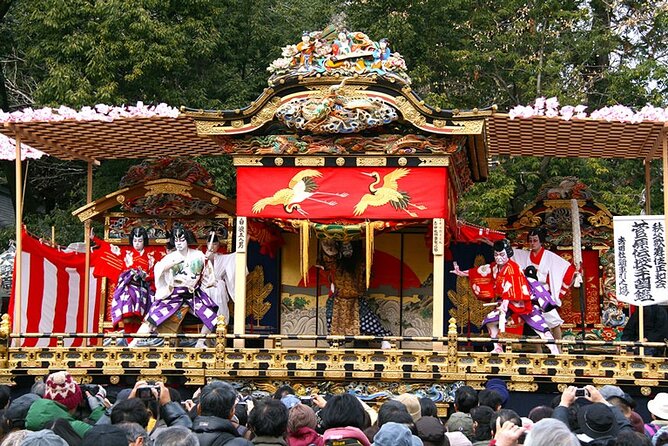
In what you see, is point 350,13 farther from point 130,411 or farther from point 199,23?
point 130,411

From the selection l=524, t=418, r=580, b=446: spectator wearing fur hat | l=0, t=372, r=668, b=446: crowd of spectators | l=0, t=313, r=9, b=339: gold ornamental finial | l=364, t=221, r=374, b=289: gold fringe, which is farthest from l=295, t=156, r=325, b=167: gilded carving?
l=524, t=418, r=580, b=446: spectator wearing fur hat

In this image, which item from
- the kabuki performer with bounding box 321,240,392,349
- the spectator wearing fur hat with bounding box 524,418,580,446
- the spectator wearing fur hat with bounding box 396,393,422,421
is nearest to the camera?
the spectator wearing fur hat with bounding box 524,418,580,446

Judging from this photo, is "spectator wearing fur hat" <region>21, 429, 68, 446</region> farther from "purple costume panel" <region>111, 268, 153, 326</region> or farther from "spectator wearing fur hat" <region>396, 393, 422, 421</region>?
"purple costume panel" <region>111, 268, 153, 326</region>

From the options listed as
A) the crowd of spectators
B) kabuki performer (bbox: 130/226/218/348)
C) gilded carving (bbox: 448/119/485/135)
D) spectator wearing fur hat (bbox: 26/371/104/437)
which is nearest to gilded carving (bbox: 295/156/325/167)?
gilded carving (bbox: 448/119/485/135)

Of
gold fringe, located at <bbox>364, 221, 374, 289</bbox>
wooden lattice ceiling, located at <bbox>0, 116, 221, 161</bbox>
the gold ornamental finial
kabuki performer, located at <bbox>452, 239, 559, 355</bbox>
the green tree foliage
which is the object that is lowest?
the gold ornamental finial

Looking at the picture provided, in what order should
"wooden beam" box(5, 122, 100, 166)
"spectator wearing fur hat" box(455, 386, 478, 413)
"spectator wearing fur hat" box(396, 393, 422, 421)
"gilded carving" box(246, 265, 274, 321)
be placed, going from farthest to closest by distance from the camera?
"gilded carving" box(246, 265, 274, 321), "wooden beam" box(5, 122, 100, 166), "spectator wearing fur hat" box(455, 386, 478, 413), "spectator wearing fur hat" box(396, 393, 422, 421)

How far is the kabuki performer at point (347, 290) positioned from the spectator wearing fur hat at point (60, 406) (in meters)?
8.09

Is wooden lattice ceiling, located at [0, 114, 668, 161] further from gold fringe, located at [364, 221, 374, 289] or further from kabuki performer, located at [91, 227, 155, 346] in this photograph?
gold fringe, located at [364, 221, 374, 289]

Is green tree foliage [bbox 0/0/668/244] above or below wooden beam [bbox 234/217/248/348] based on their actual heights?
above

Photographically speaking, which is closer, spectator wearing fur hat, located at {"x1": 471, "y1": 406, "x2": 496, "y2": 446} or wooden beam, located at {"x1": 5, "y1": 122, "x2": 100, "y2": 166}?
spectator wearing fur hat, located at {"x1": 471, "y1": 406, "x2": 496, "y2": 446}

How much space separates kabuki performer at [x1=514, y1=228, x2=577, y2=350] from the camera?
1619 centimetres

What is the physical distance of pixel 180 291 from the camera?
15.3 metres

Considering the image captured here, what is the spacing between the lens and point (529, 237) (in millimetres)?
16672

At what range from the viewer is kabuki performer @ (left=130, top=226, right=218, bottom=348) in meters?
15.2
